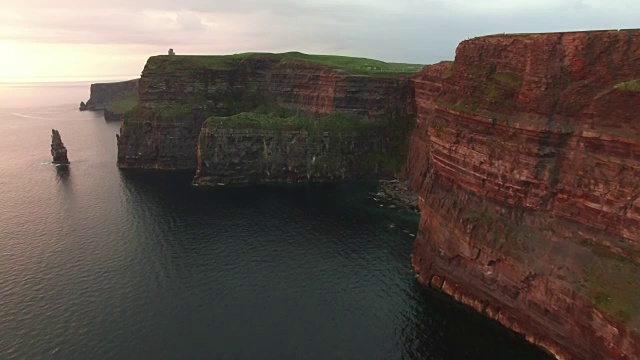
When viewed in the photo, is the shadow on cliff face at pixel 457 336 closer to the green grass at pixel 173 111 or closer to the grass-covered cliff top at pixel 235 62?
the grass-covered cliff top at pixel 235 62

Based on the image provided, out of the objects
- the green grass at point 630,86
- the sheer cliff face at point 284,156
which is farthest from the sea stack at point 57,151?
the green grass at point 630,86

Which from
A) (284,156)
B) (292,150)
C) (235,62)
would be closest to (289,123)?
(292,150)

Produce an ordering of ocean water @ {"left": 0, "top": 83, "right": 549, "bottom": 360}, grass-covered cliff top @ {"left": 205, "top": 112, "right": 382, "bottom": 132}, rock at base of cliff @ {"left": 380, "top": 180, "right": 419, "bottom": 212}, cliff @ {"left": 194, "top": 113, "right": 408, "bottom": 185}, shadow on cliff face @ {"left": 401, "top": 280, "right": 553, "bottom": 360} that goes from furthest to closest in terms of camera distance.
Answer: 1. grass-covered cliff top @ {"left": 205, "top": 112, "right": 382, "bottom": 132}
2. cliff @ {"left": 194, "top": 113, "right": 408, "bottom": 185}
3. rock at base of cliff @ {"left": 380, "top": 180, "right": 419, "bottom": 212}
4. ocean water @ {"left": 0, "top": 83, "right": 549, "bottom": 360}
5. shadow on cliff face @ {"left": 401, "top": 280, "right": 553, "bottom": 360}

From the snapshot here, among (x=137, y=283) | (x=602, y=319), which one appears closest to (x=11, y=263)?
(x=137, y=283)

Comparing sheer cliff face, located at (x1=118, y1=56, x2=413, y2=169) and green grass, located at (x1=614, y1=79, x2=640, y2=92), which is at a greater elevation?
green grass, located at (x1=614, y1=79, x2=640, y2=92)

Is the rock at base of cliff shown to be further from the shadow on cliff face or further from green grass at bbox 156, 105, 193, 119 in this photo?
green grass at bbox 156, 105, 193, 119

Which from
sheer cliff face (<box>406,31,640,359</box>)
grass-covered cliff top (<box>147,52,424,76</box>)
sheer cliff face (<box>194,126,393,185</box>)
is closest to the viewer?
sheer cliff face (<box>406,31,640,359</box>)

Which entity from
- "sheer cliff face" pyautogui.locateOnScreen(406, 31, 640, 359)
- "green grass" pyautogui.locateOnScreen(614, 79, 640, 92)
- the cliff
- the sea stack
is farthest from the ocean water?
the sea stack

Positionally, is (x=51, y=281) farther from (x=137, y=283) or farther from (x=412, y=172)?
(x=412, y=172)
